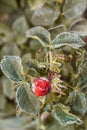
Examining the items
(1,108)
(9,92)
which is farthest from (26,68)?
(1,108)

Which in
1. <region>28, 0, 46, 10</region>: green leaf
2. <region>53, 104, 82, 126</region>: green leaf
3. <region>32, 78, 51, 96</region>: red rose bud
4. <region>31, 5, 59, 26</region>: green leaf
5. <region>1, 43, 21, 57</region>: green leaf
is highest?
<region>28, 0, 46, 10</region>: green leaf

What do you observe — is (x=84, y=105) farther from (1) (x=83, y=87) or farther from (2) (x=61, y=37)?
(2) (x=61, y=37)

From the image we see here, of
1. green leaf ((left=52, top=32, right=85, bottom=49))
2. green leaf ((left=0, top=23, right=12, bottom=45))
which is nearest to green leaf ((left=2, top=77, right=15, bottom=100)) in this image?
green leaf ((left=0, top=23, right=12, bottom=45))

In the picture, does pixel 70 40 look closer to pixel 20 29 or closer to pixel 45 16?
pixel 45 16

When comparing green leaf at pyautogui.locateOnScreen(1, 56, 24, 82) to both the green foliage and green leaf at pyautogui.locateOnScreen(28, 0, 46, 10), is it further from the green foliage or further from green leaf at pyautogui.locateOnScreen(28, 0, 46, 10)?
green leaf at pyautogui.locateOnScreen(28, 0, 46, 10)

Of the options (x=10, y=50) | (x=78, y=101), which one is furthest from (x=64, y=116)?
(x=10, y=50)
